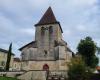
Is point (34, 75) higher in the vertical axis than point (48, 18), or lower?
lower

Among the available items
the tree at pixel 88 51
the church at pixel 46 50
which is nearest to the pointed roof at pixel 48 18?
the church at pixel 46 50

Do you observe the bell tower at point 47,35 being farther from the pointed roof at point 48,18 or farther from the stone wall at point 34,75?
the stone wall at point 34,75

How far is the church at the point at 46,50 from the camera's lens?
48531 mm

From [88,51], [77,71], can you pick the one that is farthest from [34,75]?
[88,51]

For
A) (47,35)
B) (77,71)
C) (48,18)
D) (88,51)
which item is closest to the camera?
(77,71)

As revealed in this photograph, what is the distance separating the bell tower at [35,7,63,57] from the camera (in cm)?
5072

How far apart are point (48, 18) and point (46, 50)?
8515 millimetres

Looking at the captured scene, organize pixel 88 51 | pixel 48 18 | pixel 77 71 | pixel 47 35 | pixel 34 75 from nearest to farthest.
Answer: pixel 34 75 → pixel 77 71 → pixel 88 51 → pixel 47 35 → pixel 48 18

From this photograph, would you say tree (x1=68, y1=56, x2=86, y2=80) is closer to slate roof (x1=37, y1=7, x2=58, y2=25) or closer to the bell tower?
the bell tower

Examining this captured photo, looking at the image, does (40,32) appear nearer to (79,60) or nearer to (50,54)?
(50,54)

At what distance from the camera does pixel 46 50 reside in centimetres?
5069

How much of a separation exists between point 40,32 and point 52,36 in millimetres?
3222

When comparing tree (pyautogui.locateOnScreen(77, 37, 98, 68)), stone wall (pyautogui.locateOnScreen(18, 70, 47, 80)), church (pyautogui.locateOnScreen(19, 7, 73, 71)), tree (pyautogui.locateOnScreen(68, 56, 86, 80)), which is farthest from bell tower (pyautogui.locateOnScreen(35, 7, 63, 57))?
stone wall (pyautogui.locateOnScreen(18, 70, 47, 80))

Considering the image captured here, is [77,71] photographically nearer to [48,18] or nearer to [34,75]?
[34,75]
